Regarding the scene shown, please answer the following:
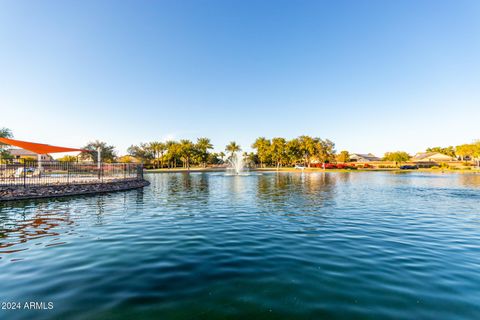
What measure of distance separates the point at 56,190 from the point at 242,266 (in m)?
22.2

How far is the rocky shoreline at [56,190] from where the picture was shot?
18.4 meters

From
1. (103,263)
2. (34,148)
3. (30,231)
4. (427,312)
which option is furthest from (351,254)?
(34,148)

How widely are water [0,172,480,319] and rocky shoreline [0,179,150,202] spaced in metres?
9.01

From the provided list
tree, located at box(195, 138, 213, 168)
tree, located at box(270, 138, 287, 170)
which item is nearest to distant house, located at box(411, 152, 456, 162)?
tree, located at box(270, 138, 287, 170)

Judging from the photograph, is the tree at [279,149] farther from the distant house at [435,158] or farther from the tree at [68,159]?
the distant house at [435,158]

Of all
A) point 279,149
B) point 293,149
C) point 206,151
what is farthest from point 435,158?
point 206,151

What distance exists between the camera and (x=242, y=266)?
20.4 feet

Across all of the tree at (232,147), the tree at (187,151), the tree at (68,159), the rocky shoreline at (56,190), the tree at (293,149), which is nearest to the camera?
the rocky shoreline at (56,190)

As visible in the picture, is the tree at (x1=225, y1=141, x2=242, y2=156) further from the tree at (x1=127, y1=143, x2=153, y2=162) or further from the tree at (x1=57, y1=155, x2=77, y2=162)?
the tree at (x1=57, y1=155, x2=77, y2=162)

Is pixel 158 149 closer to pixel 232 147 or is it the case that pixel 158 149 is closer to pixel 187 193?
pixel 232 147

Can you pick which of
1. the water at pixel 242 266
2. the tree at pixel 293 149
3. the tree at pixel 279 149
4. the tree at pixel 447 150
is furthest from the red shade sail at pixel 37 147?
the tree at pixel 447 150

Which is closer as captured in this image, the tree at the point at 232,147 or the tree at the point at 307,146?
the tree at the point at 307,146

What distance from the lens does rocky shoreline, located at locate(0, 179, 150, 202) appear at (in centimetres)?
1839

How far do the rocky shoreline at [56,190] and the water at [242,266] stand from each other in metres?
9.01
